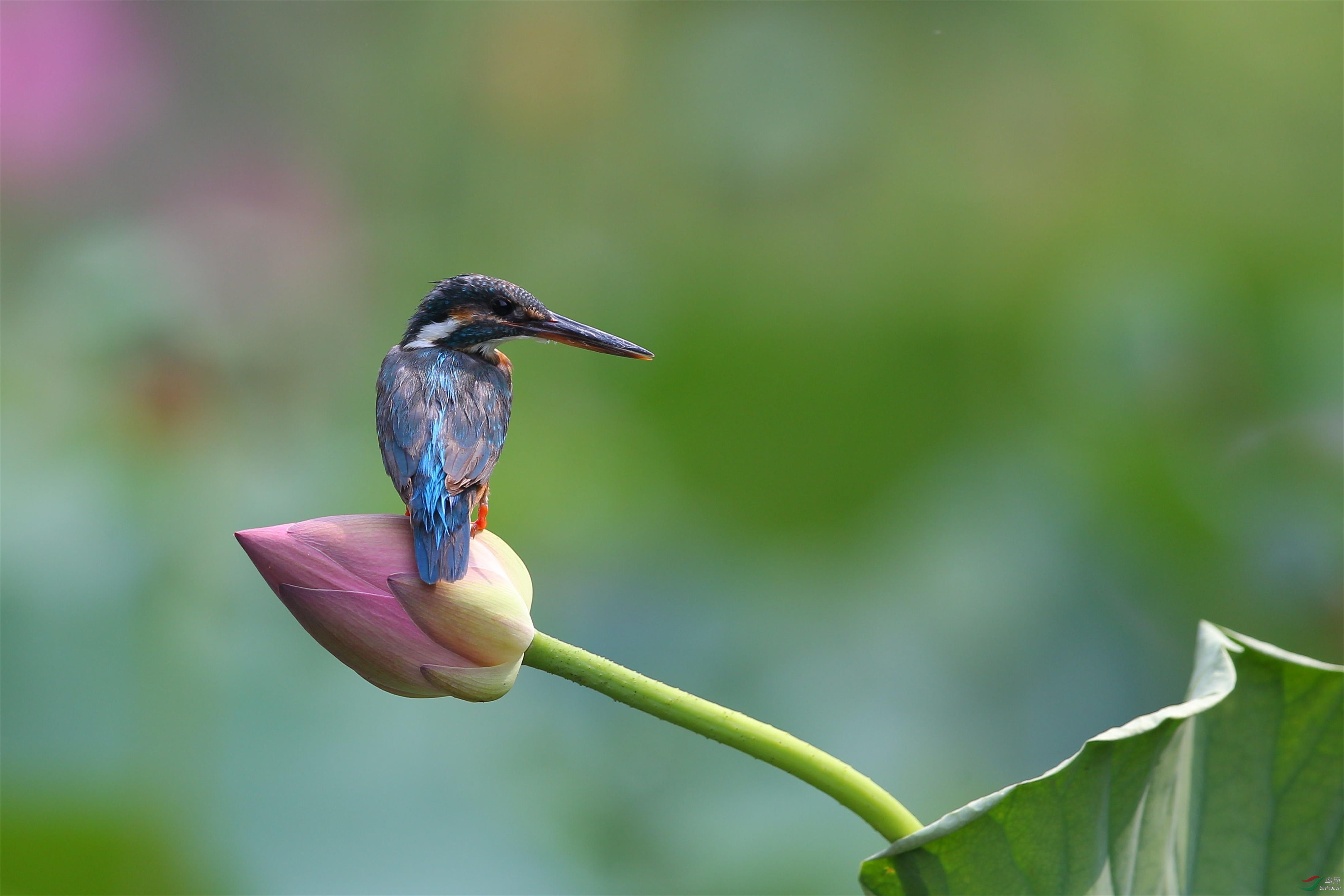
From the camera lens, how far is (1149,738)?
390mm

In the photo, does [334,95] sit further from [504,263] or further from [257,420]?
[257,420]

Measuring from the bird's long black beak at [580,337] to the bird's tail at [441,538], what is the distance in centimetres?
10

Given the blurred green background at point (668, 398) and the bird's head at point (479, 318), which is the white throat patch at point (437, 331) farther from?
the blurred green background at point (668, 398)

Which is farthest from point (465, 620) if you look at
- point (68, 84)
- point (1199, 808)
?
point (68, 84)

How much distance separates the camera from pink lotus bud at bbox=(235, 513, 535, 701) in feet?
1.09

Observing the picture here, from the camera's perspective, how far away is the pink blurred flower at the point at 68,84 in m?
1.45

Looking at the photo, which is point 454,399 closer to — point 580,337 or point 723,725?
point 580,337

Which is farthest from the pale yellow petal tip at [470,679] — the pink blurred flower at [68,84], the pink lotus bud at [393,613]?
the pink blurred flower at [68,84]

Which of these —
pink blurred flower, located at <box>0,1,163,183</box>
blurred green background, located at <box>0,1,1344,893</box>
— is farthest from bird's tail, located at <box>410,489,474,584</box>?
pink blurred flower, located at <box>0,1,163,183</box>

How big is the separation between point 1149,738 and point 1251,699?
0.35 feet

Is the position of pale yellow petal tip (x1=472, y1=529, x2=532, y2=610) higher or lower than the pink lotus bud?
higher

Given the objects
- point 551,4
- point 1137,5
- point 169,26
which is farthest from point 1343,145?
point 169,26

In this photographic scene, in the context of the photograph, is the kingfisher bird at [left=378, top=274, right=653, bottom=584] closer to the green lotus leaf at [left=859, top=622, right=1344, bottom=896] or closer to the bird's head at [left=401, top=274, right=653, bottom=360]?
the bird's head at [left=401, top=274, right=653, bottom=360]

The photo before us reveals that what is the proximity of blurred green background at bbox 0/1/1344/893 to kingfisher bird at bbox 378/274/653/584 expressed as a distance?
0.92 m
